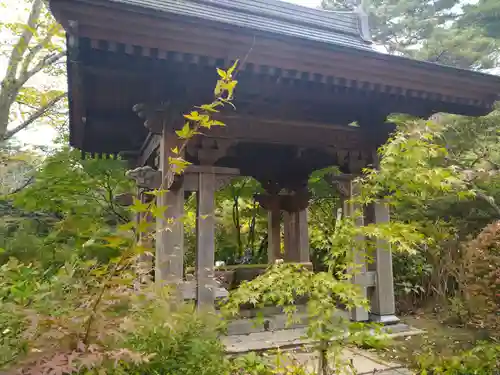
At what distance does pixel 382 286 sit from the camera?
156 inches

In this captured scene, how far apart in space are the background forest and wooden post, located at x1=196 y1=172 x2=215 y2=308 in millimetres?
761

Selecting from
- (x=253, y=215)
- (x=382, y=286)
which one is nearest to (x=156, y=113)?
(x=382, y=286)

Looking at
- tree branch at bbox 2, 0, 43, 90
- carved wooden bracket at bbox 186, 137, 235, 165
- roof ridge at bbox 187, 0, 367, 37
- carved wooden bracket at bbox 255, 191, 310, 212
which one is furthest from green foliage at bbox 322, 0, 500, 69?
tree branch at bbox 2, 0, 43, 90

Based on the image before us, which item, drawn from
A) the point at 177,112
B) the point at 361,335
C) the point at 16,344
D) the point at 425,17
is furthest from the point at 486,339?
the point at 425,17

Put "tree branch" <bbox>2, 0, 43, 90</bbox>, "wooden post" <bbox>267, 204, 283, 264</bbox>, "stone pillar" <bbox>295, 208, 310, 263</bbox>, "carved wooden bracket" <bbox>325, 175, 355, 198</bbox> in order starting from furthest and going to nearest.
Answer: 1. "tree branch" <bbox>2, 0, 43, 90</bbox>
2. "wooden post" <bbox>267, 204, 283, 264</bbox>
3. "stone pillar" <bbox>295, 208, 310, 263</bbox>
4. "carved wooden bracket" <bbox>325, 175, 355, 198</bbox>

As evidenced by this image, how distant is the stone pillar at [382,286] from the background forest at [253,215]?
1.51 feet

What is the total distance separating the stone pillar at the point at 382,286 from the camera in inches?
154

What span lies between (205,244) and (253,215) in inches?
215

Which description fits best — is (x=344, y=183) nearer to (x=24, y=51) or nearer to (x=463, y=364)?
(x=463, y=364)

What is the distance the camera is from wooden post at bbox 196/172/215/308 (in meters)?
3.23

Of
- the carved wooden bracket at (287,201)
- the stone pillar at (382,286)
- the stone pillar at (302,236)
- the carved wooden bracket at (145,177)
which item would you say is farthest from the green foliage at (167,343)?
the carved wooden bracket at (287,201)

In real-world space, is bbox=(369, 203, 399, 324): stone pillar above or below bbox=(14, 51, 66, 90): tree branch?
below

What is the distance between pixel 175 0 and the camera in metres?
3.53

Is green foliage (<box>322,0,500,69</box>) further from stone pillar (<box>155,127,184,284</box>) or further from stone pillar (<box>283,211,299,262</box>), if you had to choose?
stone pillar (<box>155,127,184,284</box>)
